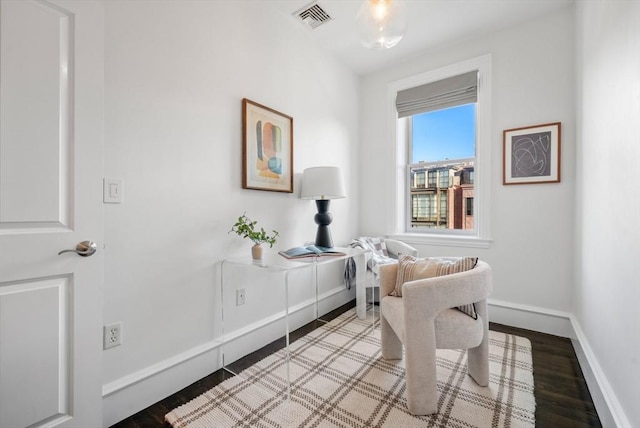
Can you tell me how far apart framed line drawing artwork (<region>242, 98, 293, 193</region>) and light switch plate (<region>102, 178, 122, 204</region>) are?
0.77 m

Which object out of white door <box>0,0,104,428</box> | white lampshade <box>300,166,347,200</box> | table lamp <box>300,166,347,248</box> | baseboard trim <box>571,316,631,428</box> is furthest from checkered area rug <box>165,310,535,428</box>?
white lampshade <box>300,166,347,200</box>

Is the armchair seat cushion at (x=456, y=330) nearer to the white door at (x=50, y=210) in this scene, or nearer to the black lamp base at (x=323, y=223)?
the black lamp base at (x=323, y=223)

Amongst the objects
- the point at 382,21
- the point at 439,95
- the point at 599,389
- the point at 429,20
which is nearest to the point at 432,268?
the point at 599,389

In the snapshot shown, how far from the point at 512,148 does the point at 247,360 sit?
274cm

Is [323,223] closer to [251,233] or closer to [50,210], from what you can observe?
[251,233]

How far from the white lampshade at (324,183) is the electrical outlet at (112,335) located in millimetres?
1516

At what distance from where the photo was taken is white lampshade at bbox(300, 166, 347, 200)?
2.35 meters

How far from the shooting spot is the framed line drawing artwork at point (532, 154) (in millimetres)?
2357

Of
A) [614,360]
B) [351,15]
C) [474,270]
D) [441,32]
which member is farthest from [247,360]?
[441,32]

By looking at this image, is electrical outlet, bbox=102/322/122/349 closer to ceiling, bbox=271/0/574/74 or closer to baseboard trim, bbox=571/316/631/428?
baseboard trim, bbox=571/316/631/428

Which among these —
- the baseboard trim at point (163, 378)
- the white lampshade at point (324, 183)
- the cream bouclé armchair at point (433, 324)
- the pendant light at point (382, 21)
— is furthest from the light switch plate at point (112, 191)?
the pendant light at point (382, 21)

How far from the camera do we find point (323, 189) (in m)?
2.35

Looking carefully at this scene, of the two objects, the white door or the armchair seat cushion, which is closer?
the white door

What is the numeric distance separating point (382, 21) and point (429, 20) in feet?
3.88
